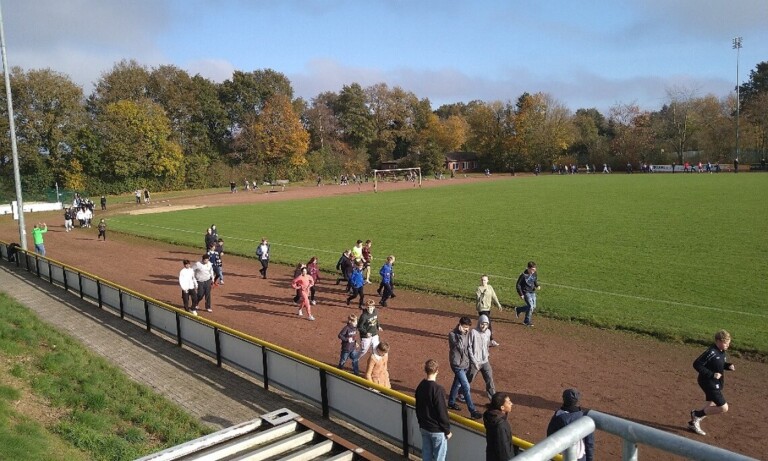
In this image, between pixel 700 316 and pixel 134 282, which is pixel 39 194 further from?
pixel 700 316

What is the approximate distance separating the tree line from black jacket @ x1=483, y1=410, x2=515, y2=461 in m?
67.8

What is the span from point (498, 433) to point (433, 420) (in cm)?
110

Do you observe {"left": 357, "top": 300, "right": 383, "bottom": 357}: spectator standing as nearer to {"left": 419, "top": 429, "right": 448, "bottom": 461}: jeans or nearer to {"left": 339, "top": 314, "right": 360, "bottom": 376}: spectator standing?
{"left": 339, "top": 314, "right": 360, "bottom": 376}: spectator standing

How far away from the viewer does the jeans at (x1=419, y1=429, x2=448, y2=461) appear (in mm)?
6793

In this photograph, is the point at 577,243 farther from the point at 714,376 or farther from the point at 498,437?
the point at 498,437

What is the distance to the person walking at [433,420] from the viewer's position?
6758mm

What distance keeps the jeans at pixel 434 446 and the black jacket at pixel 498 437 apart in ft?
3.04

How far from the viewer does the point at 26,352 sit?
37.6ft

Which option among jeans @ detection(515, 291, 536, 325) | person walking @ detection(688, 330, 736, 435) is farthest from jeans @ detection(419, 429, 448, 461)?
jeans @ detection(515, 291, 536, 325)

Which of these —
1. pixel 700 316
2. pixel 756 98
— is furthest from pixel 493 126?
pixel 700 316

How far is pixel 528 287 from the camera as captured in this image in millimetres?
13805

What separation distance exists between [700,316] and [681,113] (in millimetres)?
84337

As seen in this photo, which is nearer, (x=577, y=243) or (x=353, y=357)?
(x=353, y=357)

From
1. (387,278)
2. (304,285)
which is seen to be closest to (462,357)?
(304,285)
